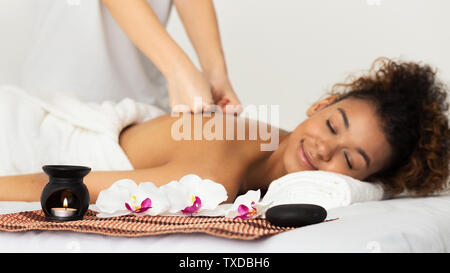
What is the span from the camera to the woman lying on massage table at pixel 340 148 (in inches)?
57.7

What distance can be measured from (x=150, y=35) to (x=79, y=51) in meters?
0.57

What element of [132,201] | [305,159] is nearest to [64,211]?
[132,201]

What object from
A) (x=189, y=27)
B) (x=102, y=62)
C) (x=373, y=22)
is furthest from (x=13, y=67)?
(x=373, y=22)

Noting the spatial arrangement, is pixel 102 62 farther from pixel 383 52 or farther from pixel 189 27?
pixel 383 52

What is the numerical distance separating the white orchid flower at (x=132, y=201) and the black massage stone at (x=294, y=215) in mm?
242

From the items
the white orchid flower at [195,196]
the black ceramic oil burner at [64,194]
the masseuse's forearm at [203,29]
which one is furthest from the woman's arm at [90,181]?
the masseuse's forearm at [203,29]

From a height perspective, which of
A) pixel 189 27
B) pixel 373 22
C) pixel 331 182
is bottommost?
pixel 331 182

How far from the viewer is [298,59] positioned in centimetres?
298

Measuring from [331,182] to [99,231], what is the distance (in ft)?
2.40

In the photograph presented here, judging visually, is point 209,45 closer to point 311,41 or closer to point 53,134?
point 53,134

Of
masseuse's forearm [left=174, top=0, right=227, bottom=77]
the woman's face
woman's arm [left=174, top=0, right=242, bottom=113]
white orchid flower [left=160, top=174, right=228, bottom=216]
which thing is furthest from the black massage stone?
masseuse's forearm [left=174, top=0, right=227, bottom=77]

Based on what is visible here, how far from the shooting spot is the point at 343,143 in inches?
62.2
